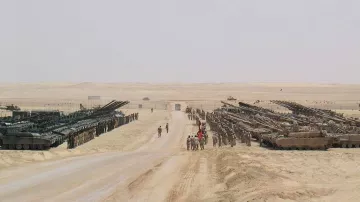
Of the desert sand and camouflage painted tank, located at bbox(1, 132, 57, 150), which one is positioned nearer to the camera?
the desert sand

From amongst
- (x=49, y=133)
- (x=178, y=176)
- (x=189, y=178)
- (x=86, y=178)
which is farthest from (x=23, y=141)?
(x=189, y=178)

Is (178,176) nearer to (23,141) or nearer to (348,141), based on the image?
(23,141)

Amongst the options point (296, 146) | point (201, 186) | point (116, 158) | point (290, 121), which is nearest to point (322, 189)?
point (201, 186)

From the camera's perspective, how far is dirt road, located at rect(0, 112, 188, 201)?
1703 cm

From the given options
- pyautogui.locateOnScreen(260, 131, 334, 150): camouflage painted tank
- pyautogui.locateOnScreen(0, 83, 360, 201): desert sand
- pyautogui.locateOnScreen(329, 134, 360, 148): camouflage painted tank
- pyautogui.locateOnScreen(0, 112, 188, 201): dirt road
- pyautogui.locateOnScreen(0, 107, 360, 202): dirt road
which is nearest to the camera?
pyautogui.locateOnScreen(0, 107, 360, 202): dirt road

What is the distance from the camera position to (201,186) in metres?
17.8

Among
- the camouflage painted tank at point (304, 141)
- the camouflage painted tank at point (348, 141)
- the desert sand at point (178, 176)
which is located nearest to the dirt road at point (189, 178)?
the desert sand at point (178, 176)

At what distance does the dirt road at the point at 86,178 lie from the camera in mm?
17031

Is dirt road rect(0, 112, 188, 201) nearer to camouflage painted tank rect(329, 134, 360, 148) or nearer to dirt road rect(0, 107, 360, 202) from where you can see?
dirt road rect(0, 107, 360, 202)

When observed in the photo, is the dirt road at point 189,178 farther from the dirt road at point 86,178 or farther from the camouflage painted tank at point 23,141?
the camouflage painted tank at point 23,141

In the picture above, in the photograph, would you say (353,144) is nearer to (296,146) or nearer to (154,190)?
(296,146)

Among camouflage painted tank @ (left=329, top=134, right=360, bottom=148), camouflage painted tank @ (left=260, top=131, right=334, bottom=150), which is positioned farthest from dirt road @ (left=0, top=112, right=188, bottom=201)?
camouflage painted tank @ (left=329, top=134, right=360, bottom=148)

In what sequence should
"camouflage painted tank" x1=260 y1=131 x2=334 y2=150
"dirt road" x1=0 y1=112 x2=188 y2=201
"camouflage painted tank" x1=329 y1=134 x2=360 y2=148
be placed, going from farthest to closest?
"camouflage painted tank" x1=329 y1=134 x2=360 y2=148
"camouflage painted tank" x1=260 y1=131 x2=334 y2=150
"dirt road" x1=0 y1=112 x2=188 y2=201

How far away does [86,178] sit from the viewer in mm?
20562
